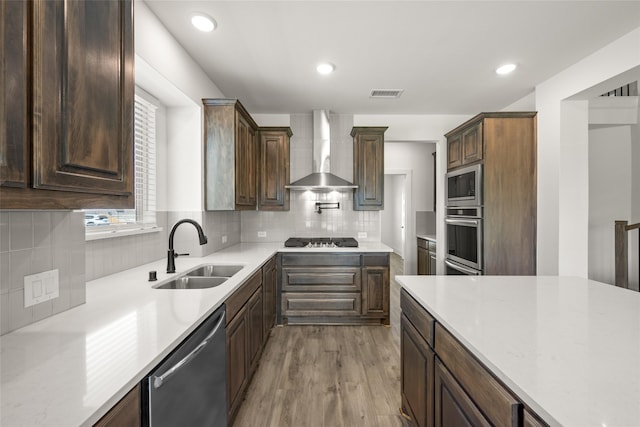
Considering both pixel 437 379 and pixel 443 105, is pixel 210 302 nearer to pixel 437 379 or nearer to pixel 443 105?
pixel 437 379

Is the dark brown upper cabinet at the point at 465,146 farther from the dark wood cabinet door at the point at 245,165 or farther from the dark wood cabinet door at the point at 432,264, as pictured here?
the dark wood cabinet door at the point at 245,165

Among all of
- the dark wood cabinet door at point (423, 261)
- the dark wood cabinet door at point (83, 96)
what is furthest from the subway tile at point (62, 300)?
the dark wood cabinet door at point (423, 261)

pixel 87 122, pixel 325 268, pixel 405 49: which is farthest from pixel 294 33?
pixel 325 268

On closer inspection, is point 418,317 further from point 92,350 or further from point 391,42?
point 391,42

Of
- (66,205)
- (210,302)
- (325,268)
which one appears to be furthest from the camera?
(325,268)

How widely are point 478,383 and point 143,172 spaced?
8.68ft

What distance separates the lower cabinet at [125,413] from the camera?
711mm

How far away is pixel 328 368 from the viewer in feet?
8.13

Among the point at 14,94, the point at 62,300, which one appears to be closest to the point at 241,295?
the point at 62,300

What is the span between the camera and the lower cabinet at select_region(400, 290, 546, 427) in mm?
818

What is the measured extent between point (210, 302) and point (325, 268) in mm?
2038

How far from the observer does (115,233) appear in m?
1.96

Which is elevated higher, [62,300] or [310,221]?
[310,221]

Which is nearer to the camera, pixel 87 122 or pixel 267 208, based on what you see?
pixel 87 122
